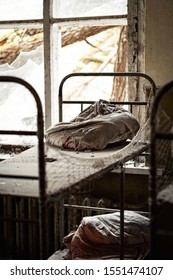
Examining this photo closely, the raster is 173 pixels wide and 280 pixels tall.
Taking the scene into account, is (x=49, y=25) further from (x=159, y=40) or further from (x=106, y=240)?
(x=106, y=240)

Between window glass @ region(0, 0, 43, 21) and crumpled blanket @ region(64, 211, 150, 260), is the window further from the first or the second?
crumpled blanket @ region(64, 211, 150, 260)

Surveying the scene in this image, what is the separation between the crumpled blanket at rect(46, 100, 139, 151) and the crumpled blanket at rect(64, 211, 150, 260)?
552mm

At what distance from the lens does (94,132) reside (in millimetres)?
3486

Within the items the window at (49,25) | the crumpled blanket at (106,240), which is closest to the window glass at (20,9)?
the window at (49,25)

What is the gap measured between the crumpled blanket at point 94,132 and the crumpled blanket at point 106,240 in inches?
21.7

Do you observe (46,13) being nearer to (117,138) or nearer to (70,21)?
(70,21)

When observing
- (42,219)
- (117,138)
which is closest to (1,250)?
(117,138)

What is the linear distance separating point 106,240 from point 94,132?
73 centimetres

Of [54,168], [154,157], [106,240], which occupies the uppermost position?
[154,157]

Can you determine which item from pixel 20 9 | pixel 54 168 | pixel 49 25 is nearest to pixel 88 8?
pixel 49 25

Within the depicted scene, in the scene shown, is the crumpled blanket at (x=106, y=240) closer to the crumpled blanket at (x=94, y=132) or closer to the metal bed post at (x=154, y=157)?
the crumpled blanket at (x=94, y=132)

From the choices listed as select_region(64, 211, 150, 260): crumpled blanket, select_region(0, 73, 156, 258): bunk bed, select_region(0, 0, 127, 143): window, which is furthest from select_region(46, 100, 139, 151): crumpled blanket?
select_region(0, 0, 127, 143): window

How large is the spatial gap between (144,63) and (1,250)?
6.20 ft

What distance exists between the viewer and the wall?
4.11 m
